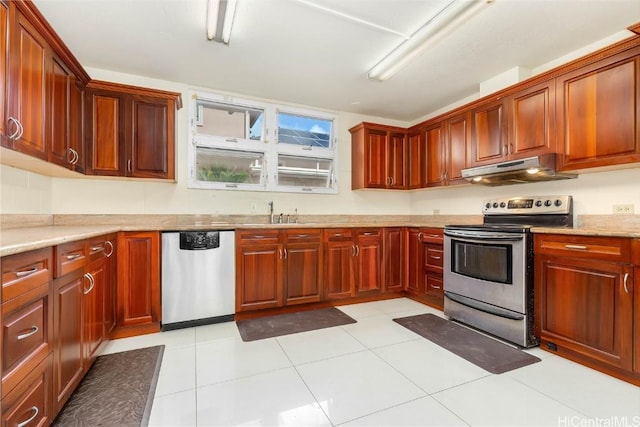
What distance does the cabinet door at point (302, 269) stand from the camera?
324cm

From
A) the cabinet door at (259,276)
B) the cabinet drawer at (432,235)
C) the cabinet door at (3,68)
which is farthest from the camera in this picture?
the cabinet drawer at (432,235)

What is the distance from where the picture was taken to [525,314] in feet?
7.95

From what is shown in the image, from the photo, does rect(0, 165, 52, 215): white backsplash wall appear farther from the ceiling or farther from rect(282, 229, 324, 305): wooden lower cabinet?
rect(282, 229, 324, 305): wooden lower cabinet

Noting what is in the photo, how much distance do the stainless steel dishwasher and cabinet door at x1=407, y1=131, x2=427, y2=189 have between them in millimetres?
2656

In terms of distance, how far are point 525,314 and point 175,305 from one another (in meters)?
3.07

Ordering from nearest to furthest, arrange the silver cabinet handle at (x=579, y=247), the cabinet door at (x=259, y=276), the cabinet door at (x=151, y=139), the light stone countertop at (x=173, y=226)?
the light stone countertop at (x=173, y=226), the silver cabinet handle at (x=579, y=247), the cabinet door at (x=151, y=139), the cabinet door at (x=259, y=276)

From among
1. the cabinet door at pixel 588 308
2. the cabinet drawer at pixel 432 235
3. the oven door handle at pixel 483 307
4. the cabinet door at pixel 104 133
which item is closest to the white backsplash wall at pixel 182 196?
the cabinet door at pixel 104 133

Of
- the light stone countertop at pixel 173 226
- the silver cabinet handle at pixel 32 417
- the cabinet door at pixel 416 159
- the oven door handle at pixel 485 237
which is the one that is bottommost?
the silver cabinet handle at pixel 32 417

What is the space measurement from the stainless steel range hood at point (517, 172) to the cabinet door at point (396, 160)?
1089mm

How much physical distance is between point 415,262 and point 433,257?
0.30m

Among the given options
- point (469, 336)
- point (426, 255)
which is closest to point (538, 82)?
point (426, 255)

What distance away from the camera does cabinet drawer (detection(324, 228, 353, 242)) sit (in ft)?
11.3

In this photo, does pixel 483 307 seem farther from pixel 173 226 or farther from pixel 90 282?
pixel 90 282

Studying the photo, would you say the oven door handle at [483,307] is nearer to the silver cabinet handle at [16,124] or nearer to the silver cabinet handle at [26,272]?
the silver cabinet handle at [26,272]
